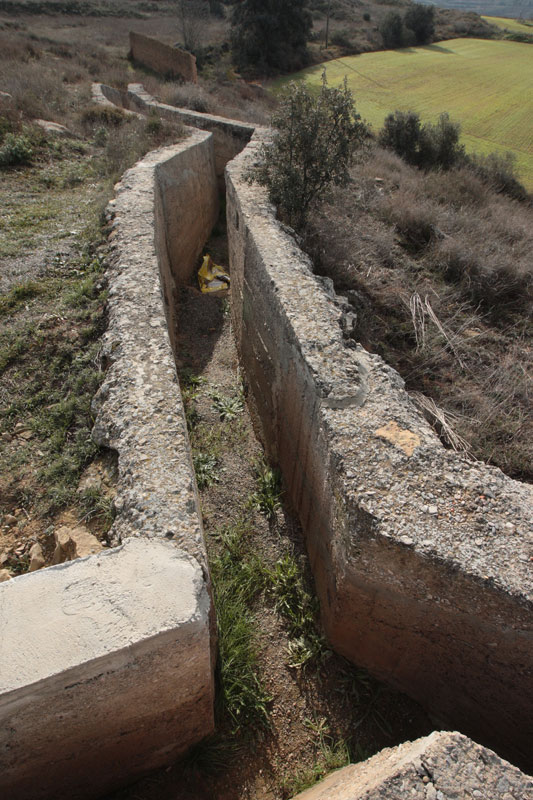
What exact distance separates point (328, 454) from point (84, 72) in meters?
18.4

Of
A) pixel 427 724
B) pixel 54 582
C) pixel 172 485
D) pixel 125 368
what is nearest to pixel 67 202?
pixel 125 368

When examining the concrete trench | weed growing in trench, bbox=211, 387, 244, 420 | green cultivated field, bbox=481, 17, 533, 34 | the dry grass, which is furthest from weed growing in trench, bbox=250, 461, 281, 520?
green cultivated field, bbox=481, 17, 533, 34

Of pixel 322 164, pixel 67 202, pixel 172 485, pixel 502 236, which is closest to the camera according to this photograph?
pixel 172 485

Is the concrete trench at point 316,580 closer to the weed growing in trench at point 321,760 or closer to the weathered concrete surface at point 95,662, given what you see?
the weathered concrete surface at point 95,662

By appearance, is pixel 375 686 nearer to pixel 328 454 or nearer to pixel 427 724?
pixel 427 724

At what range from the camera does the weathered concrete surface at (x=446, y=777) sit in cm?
180

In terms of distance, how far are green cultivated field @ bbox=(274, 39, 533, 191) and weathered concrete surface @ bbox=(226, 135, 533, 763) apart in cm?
1333

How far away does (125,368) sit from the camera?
143 inches

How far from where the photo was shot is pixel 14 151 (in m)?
7.93

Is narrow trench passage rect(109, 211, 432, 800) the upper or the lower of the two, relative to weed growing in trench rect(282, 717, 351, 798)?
upper

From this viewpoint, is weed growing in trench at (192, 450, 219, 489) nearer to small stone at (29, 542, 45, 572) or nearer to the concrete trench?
the concrete trench

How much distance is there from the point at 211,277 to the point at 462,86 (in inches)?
801

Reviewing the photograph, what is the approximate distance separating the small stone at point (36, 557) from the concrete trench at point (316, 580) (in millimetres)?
617

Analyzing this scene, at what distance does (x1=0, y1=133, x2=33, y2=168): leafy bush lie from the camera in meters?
7.87
